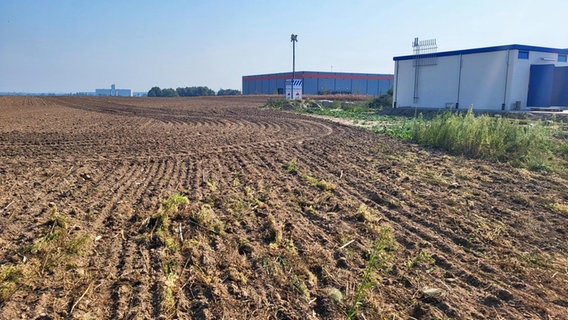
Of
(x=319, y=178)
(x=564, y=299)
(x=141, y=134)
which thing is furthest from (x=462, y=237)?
(x=141, y=134)

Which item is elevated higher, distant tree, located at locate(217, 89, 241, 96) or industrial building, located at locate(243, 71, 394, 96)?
industrial building, located at locate(243, 71, 394, 96)

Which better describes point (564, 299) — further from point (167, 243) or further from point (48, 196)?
point (48, 196)

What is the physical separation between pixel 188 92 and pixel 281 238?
9802 cm

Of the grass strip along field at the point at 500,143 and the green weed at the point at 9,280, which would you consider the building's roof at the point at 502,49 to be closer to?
the grass strip along field at the point at 500,143

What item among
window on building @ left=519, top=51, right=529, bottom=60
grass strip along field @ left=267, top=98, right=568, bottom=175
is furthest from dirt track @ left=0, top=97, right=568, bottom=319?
window on building @ left=519, top=51, right=529, bottom=60

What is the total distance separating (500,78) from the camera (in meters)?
25.8

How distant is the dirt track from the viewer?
154 inches

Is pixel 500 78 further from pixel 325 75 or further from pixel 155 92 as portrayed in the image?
pixel 155 92

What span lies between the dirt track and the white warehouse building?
17.7 m

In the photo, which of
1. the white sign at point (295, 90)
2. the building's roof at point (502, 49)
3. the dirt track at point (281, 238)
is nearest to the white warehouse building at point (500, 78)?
the building's roof at point (502, 49)

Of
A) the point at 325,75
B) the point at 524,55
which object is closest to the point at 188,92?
the point at 325,75

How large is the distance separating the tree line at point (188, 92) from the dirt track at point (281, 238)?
285 feet

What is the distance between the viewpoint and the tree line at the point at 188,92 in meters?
94.2

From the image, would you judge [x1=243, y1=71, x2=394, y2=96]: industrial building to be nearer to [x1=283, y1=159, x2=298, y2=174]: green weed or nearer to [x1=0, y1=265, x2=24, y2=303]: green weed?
[x1=283, y1=159, x2=298, y2=174]: green weed
